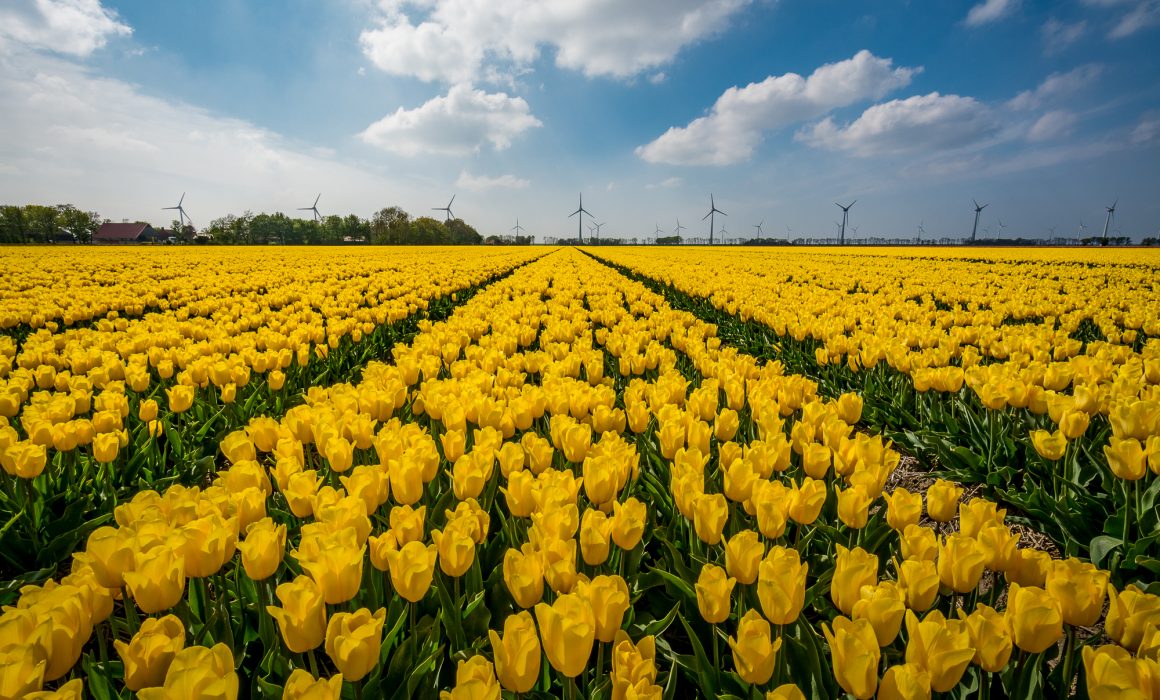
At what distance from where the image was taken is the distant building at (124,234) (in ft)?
331

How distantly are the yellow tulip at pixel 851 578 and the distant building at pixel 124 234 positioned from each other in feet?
421

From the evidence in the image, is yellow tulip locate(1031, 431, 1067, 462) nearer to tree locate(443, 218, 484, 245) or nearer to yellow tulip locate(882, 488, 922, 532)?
yellow tulip locate(882, 488, 922, 532)

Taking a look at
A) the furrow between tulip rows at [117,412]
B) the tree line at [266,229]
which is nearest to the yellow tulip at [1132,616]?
the furrow between tulip rows at [117,412]

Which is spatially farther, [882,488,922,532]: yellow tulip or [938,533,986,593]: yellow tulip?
[882,488,922,532]: yellow tulip

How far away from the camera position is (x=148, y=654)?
136 centimetres

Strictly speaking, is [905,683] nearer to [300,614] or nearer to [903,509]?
[903,509]

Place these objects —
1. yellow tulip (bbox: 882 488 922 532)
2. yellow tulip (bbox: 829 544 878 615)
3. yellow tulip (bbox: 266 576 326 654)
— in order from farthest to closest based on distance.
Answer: yellow tulip (bbox: 882 488 922 532), yellow tulip (bbox: 829 544 878 615), yellow tulip (bbox: 266 576 326 654)

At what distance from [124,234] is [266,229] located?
3228 centimetres

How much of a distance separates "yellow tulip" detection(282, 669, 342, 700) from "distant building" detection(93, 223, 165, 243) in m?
128

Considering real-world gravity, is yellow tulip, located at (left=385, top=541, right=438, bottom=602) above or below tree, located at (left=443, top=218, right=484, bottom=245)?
below

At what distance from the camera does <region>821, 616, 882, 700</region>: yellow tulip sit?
1300mm

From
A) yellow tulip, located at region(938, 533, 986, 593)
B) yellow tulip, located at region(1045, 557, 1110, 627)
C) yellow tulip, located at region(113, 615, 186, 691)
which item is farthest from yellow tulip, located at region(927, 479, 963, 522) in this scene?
yellow tulip, located at region(113, 615, 186, 691)

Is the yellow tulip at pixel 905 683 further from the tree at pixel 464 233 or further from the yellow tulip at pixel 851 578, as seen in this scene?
the tree at pixel 464 233

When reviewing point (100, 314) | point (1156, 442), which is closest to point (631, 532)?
point (1156, 442)
